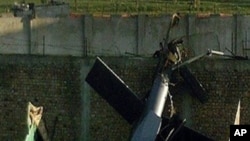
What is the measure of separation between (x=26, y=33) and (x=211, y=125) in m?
9.01

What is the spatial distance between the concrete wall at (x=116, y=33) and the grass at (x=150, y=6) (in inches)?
306

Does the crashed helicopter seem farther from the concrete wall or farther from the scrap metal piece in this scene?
the concrete wall

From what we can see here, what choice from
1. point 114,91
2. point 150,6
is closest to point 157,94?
point 114,91

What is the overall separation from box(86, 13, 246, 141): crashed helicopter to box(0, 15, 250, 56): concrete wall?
22.4ft

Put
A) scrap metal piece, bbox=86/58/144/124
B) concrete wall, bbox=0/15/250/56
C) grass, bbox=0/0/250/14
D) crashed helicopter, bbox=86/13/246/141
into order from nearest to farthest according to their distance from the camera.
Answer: crashed helicopter, bbox=86/13/246/141 < scrap metal piece, bbox=86/58/144/124 < concrete wall, bbox=0/15/250/56 < grass, bbox=0/0/250/14

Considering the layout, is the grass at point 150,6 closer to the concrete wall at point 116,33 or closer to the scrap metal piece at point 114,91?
the concrete wall at point 116,33

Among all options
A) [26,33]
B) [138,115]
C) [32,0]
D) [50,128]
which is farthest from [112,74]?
[32,0]

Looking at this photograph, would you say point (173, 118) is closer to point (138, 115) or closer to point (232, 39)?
point (138, 115)

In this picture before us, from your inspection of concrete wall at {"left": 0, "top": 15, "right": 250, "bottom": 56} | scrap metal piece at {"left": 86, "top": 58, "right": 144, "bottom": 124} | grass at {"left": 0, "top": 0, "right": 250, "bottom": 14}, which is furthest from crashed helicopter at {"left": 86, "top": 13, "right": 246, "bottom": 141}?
grass at {"left": 0, "top": 0, "right": 250, "bottom": 14}

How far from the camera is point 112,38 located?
23703 millimetres

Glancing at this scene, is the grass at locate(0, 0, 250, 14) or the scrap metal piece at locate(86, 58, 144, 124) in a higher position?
the grass at locate(0, 0, 250, 14)

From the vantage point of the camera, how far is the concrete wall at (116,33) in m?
22.9

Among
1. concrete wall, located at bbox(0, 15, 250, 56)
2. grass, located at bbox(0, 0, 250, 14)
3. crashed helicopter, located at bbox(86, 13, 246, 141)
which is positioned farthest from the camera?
grass, located at bbox(0, 0, 250, 14)

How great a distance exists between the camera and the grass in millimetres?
32344
